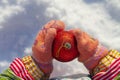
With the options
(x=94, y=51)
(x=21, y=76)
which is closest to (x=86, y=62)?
(x=94, y=51)

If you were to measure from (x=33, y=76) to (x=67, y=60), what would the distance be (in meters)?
0.39

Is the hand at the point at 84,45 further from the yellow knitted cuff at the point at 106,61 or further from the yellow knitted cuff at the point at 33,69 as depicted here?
the yellow knitted cuff at the point at 33,69

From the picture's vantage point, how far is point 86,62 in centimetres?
385

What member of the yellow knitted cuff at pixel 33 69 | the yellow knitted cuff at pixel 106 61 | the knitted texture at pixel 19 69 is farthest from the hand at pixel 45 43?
the yellow knitted cuff at pixel 106 61

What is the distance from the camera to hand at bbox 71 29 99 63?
3.76 m

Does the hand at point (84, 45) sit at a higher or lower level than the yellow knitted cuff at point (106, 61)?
higher

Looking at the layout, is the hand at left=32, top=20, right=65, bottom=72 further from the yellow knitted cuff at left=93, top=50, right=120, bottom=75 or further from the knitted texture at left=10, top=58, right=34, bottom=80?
the yellow knitted cuff at left=93, top=50, right=120, bottom=75

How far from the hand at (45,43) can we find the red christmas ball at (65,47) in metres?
0.06

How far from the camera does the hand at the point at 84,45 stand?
12.3ft

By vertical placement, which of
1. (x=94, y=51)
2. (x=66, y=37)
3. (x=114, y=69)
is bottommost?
(x=114, y=69)

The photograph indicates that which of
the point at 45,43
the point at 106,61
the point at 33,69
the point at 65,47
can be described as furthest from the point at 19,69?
the point at 106,61

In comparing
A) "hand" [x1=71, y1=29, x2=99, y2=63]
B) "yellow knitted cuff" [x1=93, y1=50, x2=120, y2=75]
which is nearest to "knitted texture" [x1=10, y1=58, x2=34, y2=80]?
"hand" [x1=71, y1=29, x2=99, y2=63]

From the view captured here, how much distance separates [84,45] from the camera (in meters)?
3.75

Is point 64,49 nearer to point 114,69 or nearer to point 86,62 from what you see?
point 86,62
